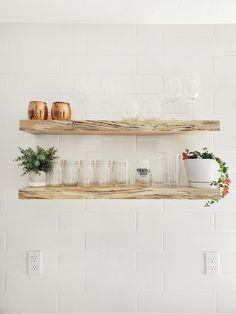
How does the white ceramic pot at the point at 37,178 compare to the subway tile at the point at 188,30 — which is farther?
the subway tile at the point at 188,30

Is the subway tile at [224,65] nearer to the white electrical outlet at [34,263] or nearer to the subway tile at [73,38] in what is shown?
the subway tile at [73,38]

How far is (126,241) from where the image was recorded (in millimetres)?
1463

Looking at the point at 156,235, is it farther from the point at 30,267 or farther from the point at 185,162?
the point at 30,267

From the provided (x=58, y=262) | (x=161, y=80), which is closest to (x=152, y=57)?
(x=161, y=80)

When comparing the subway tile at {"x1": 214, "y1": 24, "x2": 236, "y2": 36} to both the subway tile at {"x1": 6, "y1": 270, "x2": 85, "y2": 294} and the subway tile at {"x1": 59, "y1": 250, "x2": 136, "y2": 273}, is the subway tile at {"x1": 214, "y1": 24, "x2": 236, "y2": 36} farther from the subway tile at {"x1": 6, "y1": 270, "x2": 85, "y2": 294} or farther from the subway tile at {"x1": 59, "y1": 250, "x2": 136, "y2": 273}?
the subway tile at {"x1": 6, "y1": 270, "x2": 85, "y2": 294}

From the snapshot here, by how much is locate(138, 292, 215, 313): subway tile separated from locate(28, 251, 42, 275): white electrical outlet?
0.54m

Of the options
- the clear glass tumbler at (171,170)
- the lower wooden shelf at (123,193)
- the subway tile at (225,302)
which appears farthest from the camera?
the subway tile at (225,302)

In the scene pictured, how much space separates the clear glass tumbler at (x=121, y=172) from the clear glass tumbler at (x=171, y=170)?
0.18 m

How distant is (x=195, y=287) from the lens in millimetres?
1447

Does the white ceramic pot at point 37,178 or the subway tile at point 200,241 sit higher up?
the white ceramic pot at point 37,178

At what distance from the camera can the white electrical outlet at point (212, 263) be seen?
4.74 ft

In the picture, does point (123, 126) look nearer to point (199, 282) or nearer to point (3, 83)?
point (3, 83)

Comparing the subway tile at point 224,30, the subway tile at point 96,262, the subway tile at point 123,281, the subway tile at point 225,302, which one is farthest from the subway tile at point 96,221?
the subway tile at point 224,30

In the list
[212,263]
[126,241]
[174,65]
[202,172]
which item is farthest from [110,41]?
[212,263]
